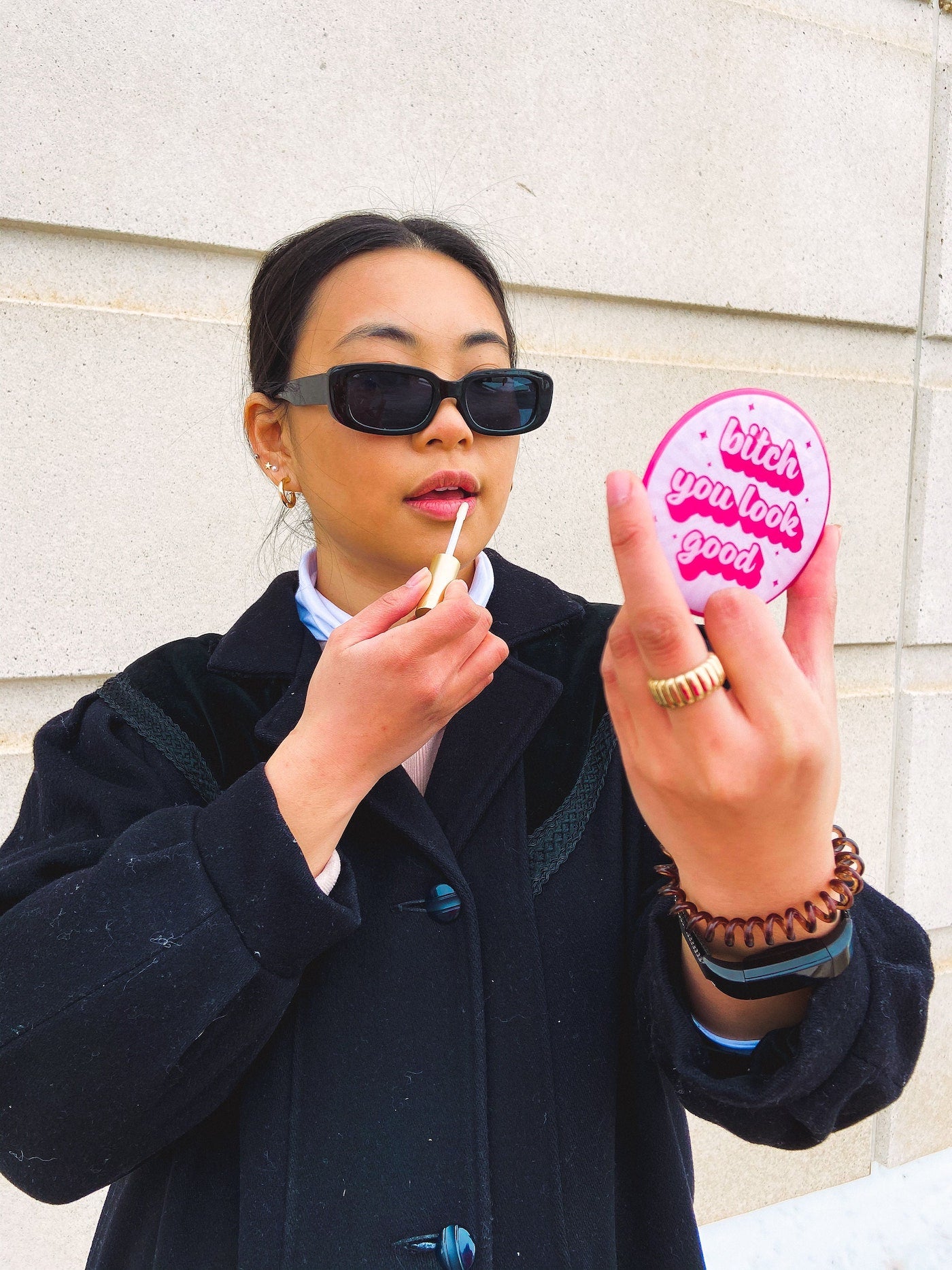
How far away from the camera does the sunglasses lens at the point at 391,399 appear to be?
1362 millimetres

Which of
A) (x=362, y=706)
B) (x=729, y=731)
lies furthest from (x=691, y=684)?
(x=362, y=706)

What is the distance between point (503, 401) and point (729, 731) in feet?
2.42

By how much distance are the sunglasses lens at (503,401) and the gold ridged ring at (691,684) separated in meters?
0.67

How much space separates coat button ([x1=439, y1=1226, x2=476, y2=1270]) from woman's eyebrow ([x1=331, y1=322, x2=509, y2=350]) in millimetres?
1143

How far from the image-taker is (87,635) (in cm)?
247

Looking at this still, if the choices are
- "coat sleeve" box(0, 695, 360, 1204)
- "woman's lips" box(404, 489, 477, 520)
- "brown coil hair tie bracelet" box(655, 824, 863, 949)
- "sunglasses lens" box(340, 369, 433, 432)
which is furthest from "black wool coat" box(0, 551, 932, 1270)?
"sunglasses lens" box(340, 369, 433, 432)

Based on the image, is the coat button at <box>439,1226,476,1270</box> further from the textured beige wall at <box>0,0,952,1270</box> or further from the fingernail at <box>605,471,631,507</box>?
the textured beige wall at <box>0,0,952,1270</box>

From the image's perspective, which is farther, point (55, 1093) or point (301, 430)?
point (301, 430)

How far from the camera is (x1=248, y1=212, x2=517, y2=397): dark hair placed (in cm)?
153

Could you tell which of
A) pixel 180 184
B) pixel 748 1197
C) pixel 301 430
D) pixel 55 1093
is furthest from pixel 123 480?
pixel 748 1197

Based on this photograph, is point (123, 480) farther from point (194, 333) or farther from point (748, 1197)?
point (748, 1197)

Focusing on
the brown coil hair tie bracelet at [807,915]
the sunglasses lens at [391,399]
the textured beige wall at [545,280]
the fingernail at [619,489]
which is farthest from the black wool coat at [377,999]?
the textured beige wall at [545,280]

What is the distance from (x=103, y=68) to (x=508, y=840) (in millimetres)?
2069

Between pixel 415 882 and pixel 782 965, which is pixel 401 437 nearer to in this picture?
pixel 415 882
